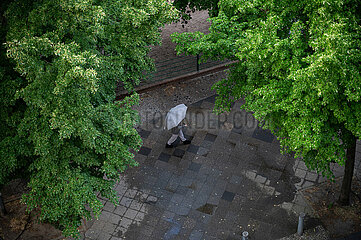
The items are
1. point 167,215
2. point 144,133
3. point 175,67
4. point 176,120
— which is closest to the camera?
point 167,215

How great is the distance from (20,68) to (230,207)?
808 centimetres

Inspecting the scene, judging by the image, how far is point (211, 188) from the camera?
1520cm

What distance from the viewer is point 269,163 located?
15875 millimetres

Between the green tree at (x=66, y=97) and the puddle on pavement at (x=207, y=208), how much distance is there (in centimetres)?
378

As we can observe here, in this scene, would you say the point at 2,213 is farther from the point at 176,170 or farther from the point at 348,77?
the point at 348,77

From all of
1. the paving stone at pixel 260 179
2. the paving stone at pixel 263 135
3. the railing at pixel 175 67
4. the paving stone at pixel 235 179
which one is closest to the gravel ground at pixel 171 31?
the railing at pixel 175 67

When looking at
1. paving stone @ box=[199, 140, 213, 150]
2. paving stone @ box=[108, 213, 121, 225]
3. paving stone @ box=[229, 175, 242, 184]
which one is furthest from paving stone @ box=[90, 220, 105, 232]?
paving stone @ box=[199, 140, 213, 150]

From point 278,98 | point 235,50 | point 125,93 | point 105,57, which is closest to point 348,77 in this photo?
point 278,98

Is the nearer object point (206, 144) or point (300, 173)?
point (300, 173)

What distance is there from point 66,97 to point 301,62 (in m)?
5.73

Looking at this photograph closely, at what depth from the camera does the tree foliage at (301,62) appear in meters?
9.57

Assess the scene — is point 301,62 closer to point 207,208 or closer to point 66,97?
point 66,97

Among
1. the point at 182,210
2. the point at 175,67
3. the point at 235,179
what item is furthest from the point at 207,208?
the point at 175,67

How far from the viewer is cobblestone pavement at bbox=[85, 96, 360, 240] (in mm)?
14008
